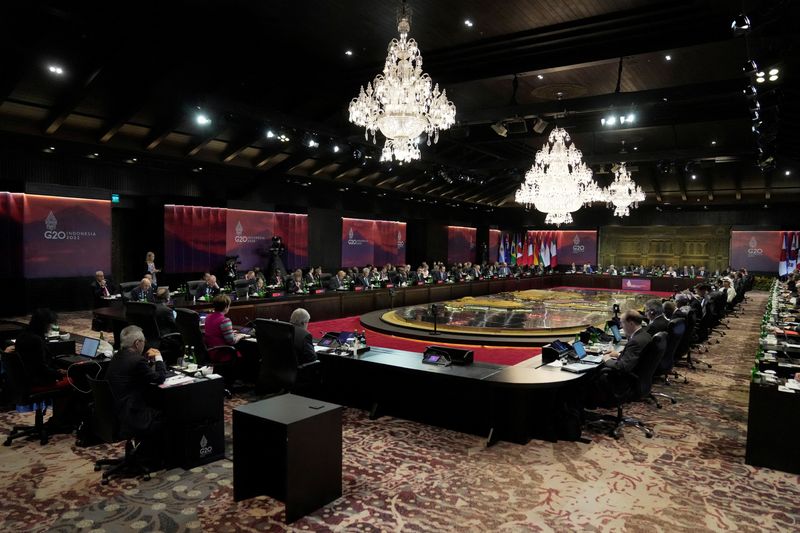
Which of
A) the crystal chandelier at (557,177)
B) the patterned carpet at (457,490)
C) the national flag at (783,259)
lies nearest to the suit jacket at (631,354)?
the patterned carpet at (457,490)

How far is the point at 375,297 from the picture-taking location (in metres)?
13.1

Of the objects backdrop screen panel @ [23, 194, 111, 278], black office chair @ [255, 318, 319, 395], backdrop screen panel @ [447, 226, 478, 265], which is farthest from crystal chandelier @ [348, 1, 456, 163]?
backdrop screen panel @ [447, 226, 478, 265]

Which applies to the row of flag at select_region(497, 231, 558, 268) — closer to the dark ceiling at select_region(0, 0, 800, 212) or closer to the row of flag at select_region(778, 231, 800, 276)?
the dark ceiling at select_region(0, 0, 800, 212)

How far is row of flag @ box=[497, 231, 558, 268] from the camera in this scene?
2450 centimetres

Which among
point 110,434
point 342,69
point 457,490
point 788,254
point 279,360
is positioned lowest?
point 457,490

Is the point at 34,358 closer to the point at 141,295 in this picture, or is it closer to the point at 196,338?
the point at 196,338

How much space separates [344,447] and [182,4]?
7.00 metres

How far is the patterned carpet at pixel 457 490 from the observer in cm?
329

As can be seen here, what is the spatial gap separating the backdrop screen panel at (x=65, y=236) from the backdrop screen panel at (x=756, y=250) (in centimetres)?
2593

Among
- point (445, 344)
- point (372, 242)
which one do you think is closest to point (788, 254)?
point (372, 242)

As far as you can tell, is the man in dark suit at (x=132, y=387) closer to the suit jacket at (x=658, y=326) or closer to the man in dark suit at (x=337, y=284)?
the suit jacket at (x=658, y=326)

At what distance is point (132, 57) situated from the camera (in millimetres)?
10000

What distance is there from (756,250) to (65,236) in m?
27.2

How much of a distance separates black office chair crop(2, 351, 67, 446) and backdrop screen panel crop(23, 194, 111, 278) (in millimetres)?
9215
